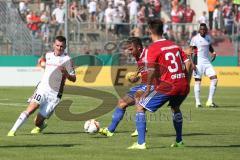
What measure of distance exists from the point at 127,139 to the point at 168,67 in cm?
275

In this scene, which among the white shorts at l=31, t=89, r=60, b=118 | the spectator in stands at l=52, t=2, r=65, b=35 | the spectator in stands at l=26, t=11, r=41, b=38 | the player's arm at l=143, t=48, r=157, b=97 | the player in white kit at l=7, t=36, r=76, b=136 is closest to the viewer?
the player's arm at l=143, t=48, r=157, b=97

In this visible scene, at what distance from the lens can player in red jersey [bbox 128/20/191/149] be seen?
1430 centimetres

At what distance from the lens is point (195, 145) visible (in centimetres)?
1548

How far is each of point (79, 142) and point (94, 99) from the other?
14.3m

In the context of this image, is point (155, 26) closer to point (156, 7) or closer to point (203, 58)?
point (203, 58)

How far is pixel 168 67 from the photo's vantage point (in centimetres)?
1435

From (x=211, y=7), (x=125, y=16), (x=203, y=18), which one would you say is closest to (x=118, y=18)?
(x=125, y=16)

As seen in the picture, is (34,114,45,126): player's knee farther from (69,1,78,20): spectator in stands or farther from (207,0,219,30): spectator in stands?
(207,0,219,30): spectator in stands

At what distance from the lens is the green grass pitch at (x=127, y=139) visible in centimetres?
1362

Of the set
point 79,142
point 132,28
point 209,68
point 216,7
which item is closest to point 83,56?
point 132,28

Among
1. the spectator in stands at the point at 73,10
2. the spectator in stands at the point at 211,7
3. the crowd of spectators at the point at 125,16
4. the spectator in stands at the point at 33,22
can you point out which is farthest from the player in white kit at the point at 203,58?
the spectator in stands at the point at 73,10

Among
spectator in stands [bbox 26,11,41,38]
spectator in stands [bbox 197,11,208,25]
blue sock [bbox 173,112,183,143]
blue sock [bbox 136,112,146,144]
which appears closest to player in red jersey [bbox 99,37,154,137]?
blue sock [bbox 173,112,183,143]

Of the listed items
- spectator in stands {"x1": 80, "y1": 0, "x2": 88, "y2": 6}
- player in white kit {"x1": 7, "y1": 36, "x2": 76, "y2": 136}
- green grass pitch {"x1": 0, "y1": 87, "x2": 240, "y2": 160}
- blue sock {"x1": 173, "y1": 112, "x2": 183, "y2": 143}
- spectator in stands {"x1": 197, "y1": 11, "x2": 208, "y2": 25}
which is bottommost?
green grass pitch {"x1": 0, "y1": 87, "x2": 240, "y2": 160}

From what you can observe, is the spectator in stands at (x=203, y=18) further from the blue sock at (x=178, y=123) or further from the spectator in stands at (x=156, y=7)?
the blue sock at (x=178, y=123)
